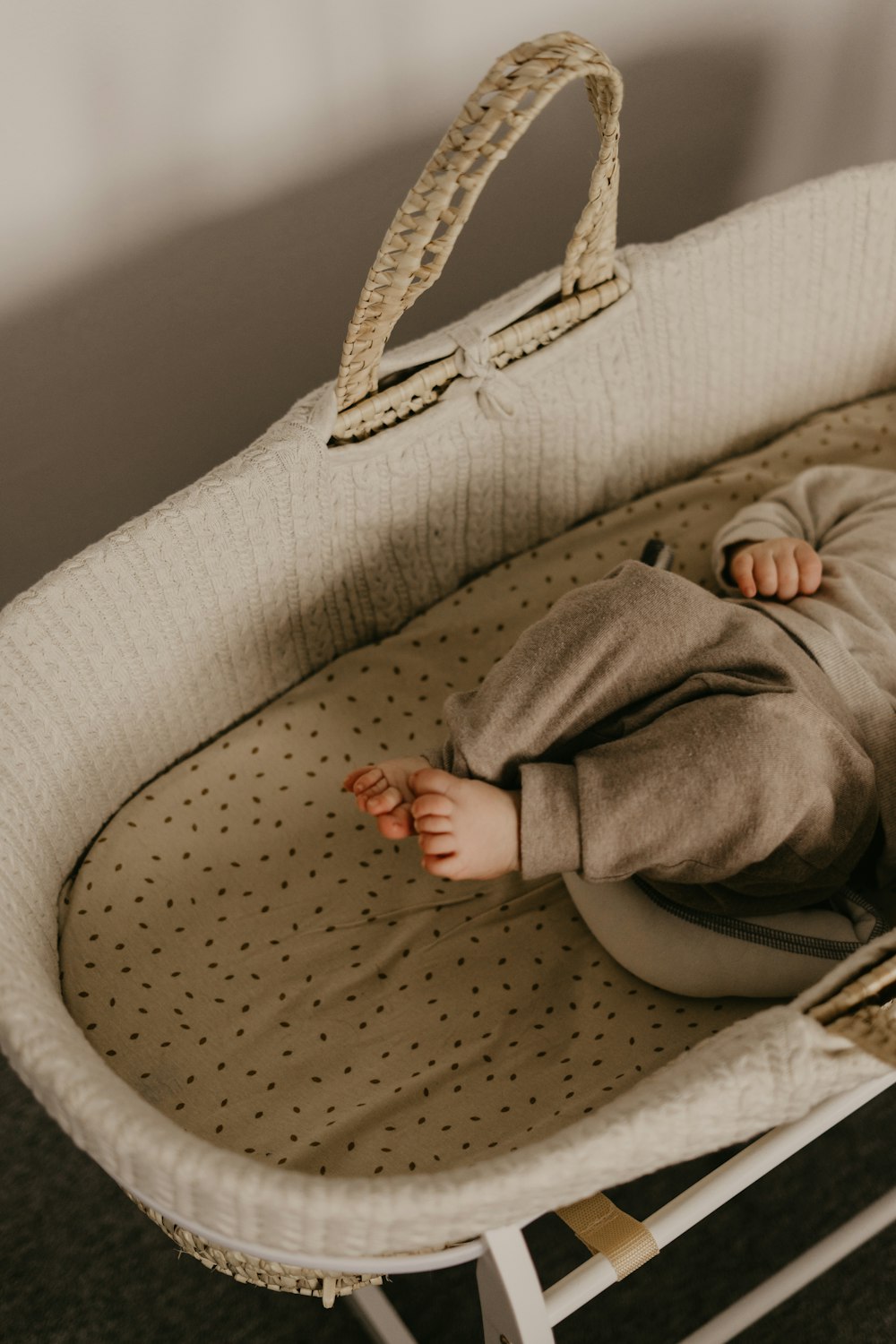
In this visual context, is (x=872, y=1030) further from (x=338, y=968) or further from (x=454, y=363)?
(x=454, y=363)

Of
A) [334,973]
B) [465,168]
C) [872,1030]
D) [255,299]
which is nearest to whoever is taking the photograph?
[872,1030]

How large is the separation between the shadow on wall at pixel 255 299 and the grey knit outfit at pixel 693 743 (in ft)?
1.79

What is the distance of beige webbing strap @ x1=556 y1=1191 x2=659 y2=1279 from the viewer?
662mm

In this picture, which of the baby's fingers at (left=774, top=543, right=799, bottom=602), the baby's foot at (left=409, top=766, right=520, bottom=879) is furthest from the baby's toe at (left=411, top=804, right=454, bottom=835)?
the baby's fingers at (left=774, top=543, right=799, bottom=602)

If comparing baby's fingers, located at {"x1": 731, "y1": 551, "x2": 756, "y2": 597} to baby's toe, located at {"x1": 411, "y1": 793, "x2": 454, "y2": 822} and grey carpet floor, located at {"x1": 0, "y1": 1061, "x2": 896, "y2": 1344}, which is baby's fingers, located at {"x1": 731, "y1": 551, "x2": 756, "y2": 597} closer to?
baby's toe, located at {"x1": 411, "y1": 793, "x2": 454, "y2": 822}

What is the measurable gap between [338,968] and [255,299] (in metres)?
0.71

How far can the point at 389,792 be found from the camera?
81 centimetres

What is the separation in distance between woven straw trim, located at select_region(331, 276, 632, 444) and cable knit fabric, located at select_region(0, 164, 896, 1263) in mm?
14

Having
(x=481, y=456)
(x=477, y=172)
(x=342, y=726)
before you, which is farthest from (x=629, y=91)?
(x=342, y=726)

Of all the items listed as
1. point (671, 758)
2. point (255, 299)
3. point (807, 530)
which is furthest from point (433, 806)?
point (255, 299)

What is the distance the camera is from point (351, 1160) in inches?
29.7

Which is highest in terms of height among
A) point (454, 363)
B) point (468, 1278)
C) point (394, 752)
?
point (454, 363)

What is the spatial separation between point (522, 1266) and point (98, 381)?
36.0 inches

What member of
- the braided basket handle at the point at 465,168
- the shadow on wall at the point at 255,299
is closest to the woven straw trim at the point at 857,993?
the braided basket handle at the point at 465,168
